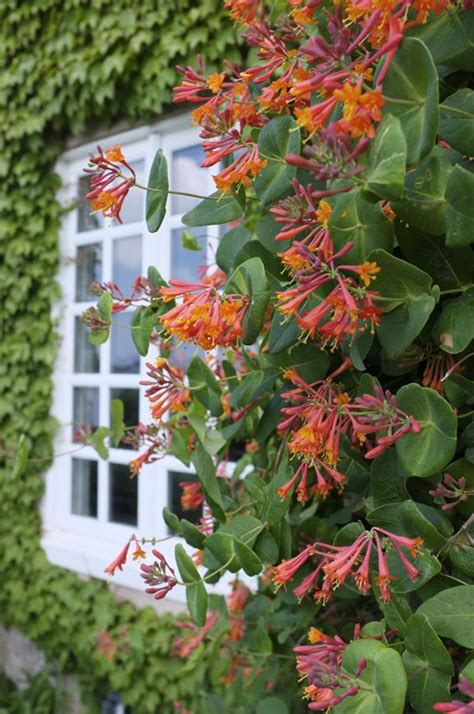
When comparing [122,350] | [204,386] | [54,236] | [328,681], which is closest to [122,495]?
[122,350]

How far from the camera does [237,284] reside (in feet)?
2.14

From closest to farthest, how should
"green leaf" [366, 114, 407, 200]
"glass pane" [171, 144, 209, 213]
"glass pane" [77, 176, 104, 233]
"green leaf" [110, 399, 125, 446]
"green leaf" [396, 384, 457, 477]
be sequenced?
1. "green leaf" [366, 114, 407, 200]
2. "green leaf" [396, 384, 457, 477]
3. "green leaf" [110, 399, 125, 446]
4. "glass pane" [171, 144, 209, 213]
5. "glass pane" [77, 176, 104, 233]

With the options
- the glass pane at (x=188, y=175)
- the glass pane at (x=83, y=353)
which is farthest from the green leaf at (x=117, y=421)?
the glass pane at (x=83, y=353)

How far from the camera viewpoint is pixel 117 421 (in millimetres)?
1156

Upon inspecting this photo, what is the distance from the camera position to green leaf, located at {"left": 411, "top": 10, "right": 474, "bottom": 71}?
0.55 metres

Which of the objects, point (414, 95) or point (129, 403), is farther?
point (129, 403)

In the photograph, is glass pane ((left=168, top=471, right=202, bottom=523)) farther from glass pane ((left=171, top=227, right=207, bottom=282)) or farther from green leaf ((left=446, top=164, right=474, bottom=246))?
green leaf ((left=446, top=164, right=474, bottom=246))

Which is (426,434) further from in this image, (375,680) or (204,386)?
(204,386)

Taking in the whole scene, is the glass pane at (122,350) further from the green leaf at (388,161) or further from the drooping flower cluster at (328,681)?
the green leaf at (388,161)

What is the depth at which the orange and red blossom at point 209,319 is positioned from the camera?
2.05 feet

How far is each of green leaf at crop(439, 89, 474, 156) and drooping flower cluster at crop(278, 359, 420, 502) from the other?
21 cm

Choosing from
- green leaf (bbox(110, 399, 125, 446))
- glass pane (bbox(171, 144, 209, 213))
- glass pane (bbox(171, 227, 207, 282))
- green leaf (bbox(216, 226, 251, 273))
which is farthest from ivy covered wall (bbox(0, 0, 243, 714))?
green leaf (bbox(216, 226, 251, 273))

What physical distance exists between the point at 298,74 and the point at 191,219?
0.72 ft

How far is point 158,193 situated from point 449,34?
12.1 inches
